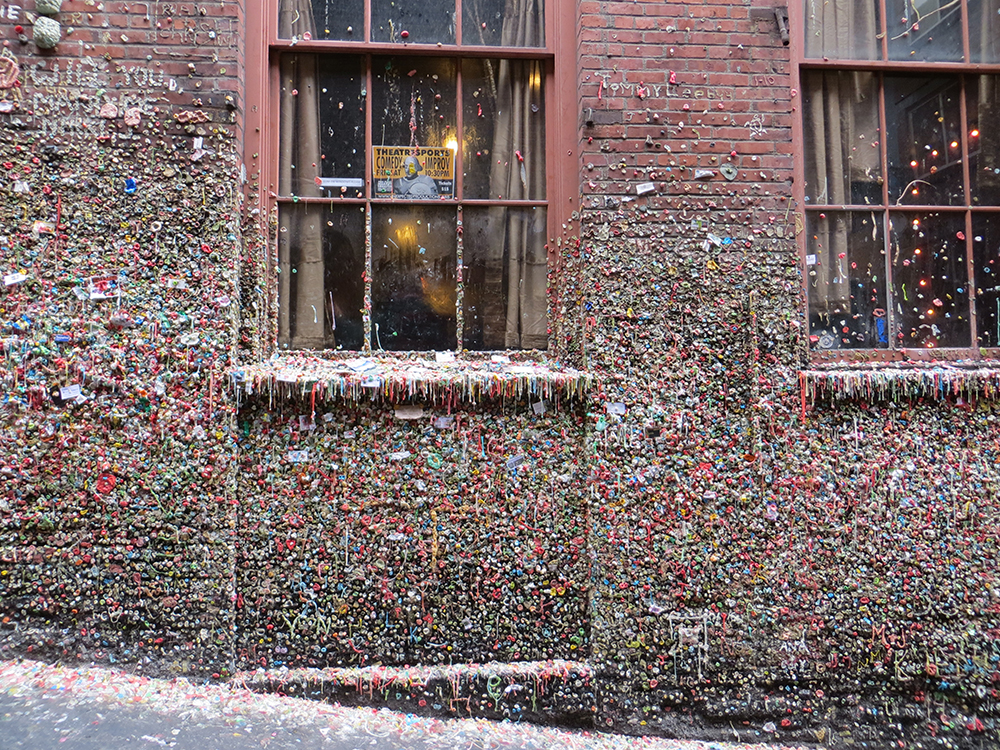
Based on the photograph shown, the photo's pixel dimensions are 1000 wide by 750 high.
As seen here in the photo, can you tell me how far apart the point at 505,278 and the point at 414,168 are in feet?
2.29

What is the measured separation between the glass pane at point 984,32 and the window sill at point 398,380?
269 centimetres

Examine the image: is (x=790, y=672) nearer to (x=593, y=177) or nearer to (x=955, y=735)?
(x=955, y=735)

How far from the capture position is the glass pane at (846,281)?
9.96ft

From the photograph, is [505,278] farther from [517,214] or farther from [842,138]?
[842,138]

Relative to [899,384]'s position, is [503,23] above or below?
above

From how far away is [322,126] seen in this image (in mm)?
2980

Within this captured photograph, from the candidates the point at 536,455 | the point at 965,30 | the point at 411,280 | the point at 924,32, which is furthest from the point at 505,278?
the point at 965,30

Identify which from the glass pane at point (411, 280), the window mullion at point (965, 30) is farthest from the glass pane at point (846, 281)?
the glass pane at point (411, 280)

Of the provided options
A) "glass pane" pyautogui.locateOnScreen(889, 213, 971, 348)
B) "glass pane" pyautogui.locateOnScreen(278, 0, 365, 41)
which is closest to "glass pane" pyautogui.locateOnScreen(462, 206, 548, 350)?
"glass pane" pyautogui.locateOnScreen(278, 0, 365, 41)

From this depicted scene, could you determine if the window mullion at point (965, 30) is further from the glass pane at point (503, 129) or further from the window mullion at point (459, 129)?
the window mullion at point (459, 129)

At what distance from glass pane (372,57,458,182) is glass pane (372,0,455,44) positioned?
0.32 ft

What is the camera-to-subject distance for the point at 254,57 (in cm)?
288

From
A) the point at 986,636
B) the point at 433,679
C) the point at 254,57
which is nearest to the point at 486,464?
the point at 433,679

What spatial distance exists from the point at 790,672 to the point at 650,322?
170cm
